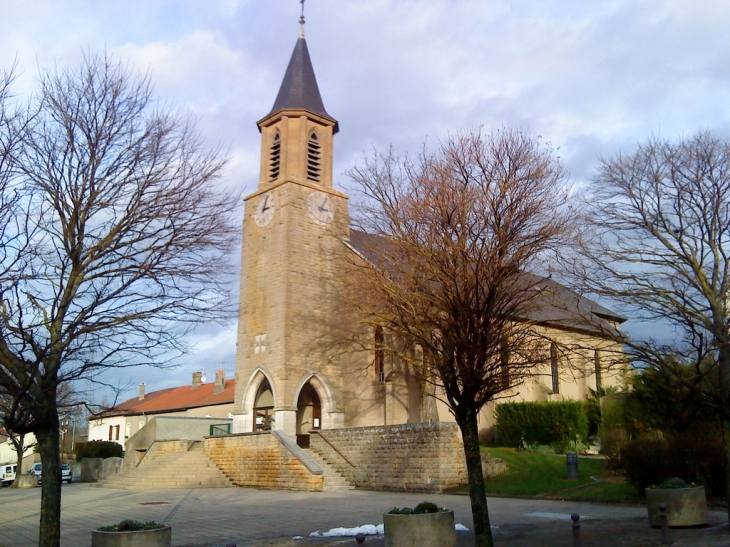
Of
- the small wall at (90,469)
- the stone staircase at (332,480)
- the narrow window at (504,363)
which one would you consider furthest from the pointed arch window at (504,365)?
→ the small wall at (90,469)

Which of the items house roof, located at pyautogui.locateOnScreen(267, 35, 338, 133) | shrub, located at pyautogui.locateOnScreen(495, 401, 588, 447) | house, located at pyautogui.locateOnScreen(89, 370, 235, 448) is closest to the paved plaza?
shrub, located at pyautogui.locateOnScreen(495, 401, 588, 447)

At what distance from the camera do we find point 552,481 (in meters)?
18.4

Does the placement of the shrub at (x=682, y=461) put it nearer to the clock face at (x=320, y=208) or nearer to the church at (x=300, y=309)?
the church at (x=300, y=309)

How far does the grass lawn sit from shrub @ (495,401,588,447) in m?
3.01

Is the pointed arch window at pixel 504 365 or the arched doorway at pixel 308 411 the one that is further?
the arched doorway at pixel 308 411

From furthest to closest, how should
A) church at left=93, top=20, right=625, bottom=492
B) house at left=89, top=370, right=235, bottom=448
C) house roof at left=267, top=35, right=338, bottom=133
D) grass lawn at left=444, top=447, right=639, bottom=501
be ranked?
house at left=89, top=370, right=235, bottom=448 → house roof at left=267, top=35, right=338, bottom=133 → church at left=93, top=20, right=625, bottom=492 → grass lawn at left=444, top=447, right=639, bottom=501

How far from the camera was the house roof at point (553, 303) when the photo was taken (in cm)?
1213

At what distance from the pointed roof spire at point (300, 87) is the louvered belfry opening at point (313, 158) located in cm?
138

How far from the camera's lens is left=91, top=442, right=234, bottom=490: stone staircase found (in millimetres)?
23984

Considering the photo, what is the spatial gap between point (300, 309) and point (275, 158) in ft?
26.3

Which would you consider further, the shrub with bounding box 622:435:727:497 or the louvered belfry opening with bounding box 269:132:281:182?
the louvered belfry opening with bounding box 269:132:281:182

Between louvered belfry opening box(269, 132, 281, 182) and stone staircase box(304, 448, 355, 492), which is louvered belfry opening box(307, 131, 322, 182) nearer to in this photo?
louvered belfry opening box(269, 132, 281, 182)

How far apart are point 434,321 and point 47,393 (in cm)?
514

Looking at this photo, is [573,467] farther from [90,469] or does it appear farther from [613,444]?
[90,469]
